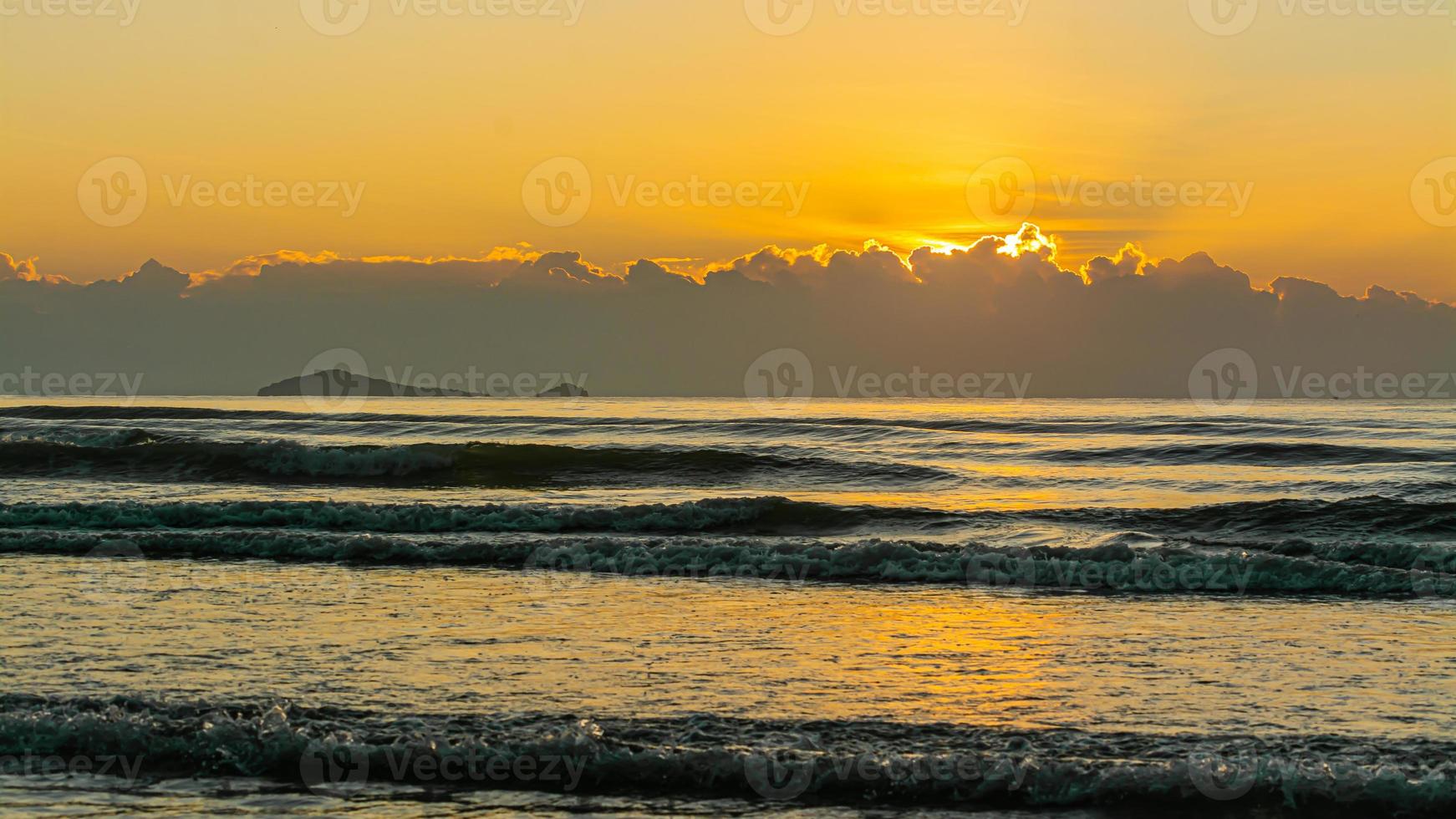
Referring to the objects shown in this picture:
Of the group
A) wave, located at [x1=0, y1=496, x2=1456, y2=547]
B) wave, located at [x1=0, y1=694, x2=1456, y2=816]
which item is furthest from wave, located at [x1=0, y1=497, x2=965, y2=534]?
wave, located at [x1=0, y1=694, x2=1456, y2=816]

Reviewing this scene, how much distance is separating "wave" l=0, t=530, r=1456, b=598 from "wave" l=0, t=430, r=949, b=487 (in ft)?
42.1

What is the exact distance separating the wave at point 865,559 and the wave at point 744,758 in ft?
27.7

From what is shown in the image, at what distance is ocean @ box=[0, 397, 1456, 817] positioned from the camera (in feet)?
27.3

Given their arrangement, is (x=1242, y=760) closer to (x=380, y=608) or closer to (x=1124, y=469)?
(x=380, y=608)

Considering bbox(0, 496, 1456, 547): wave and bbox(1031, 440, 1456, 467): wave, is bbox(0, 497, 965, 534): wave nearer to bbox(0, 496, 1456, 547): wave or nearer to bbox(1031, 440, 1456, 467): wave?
bbox(0, 496, 1456, 547): wave

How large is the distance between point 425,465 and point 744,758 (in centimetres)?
2792

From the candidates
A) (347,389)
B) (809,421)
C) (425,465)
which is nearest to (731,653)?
(425,465)

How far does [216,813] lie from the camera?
7781 millimetres

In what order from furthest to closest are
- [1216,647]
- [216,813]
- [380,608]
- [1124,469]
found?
1. [1124,469]
2. [380,608]
3. [1216,647]
4. [216,813]

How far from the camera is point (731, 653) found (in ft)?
38.7

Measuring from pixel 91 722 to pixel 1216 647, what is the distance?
408 inches

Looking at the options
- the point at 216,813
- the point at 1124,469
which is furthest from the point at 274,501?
the point at 1124,469

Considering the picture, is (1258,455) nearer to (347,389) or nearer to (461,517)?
(461,517)

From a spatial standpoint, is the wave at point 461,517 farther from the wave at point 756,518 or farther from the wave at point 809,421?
the wave at point 809,421
